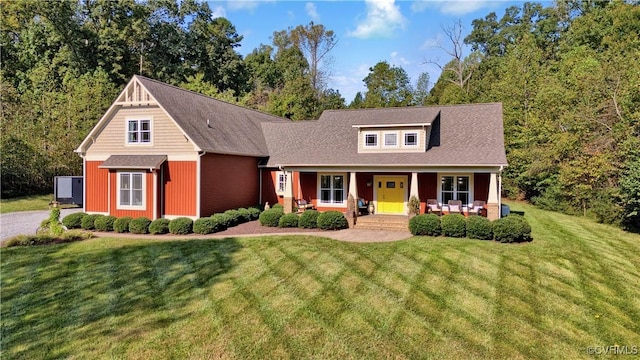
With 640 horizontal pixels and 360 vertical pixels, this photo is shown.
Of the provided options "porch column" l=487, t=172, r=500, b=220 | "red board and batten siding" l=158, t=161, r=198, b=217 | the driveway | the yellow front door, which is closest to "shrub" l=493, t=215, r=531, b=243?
"porch column" l=487, t=172, r=500, b=220

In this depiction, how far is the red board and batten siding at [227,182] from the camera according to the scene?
18.1 meters

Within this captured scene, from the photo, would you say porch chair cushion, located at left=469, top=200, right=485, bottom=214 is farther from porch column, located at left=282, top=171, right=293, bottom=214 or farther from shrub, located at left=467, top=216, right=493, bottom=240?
porch column, located at left=282, top=171, right=293, bottom=214

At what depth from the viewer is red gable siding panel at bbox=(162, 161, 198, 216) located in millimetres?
17828

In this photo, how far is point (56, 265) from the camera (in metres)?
11.9

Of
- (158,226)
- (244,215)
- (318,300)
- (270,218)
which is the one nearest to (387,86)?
(244,215)

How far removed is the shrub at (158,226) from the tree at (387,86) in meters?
35.9

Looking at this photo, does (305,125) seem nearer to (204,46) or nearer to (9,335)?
(9,335)

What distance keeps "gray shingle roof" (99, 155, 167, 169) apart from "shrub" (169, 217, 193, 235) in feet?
9.60

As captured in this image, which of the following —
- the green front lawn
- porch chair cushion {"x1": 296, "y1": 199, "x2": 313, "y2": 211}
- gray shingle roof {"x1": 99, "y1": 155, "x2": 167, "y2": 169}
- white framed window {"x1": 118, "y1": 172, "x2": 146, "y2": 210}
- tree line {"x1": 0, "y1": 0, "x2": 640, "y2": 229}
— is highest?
tree line {"x1": 0, "y1": 0, "x2": 640, "y2": 229}

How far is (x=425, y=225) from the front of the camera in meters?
15.2

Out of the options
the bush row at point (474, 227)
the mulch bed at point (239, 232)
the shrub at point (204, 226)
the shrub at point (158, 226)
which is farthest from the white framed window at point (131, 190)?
the bush row at point (474, 227)

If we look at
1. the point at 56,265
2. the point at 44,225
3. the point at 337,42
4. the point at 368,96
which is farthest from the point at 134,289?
the point at 337,42

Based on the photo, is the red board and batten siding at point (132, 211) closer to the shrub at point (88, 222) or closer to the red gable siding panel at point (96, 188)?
the red gable siding panel at point (96, 188)

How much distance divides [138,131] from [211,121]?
3.69 metres
